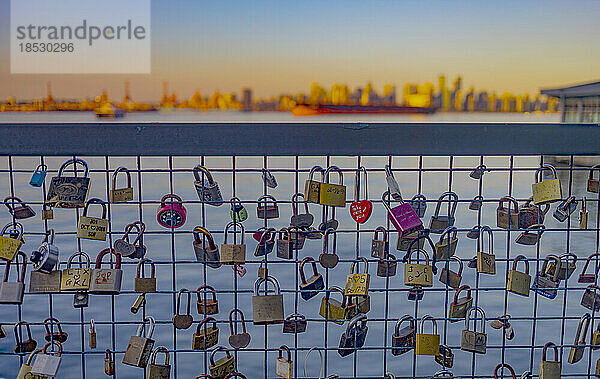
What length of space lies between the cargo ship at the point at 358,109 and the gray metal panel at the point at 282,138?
100ft

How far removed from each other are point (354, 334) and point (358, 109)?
32668 mm

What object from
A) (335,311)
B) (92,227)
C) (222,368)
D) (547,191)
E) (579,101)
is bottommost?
(222,368)

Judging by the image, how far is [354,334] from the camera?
5.66ft

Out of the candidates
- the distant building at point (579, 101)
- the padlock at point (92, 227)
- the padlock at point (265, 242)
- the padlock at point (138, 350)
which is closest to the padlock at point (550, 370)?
the padlock at point (265, 242)

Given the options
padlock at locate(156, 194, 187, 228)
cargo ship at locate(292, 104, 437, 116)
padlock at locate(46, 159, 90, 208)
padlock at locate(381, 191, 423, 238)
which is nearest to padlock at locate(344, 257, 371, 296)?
padlock at locate(381, 191, 423, 238)

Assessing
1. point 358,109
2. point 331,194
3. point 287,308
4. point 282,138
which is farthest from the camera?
point 358,109

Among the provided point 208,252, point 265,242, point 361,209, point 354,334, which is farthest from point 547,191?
point 208,252

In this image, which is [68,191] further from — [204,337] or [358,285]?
[358,285]

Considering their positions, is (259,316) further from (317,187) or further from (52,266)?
(52,266)

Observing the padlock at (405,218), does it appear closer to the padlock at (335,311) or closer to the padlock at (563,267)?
the padlock at (335,311)

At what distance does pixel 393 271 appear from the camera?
6.23ft

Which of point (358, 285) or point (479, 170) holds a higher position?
point (479, 170)

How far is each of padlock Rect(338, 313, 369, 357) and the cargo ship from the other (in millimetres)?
30419

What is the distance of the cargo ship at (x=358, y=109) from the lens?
32812mm
